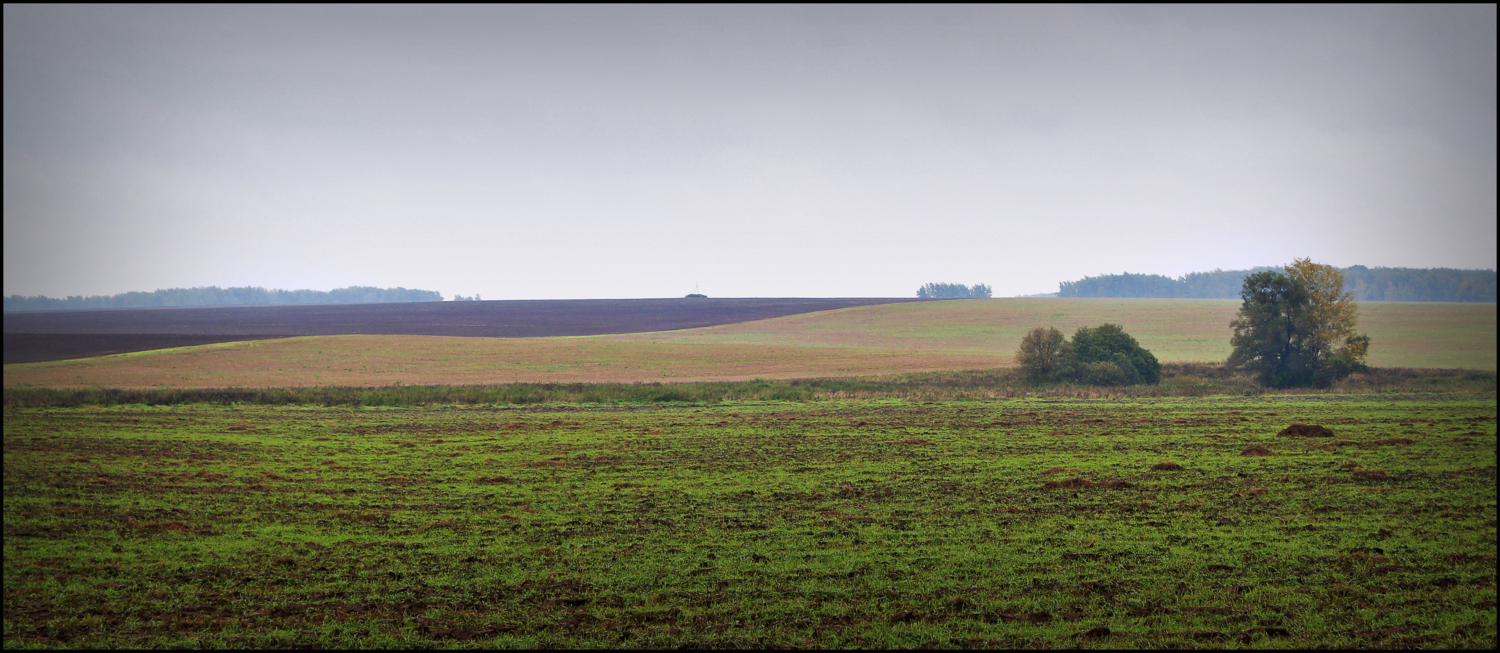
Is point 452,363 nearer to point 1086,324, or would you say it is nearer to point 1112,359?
point 1112,359

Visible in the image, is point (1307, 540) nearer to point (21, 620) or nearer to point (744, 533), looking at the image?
point (744, 533)

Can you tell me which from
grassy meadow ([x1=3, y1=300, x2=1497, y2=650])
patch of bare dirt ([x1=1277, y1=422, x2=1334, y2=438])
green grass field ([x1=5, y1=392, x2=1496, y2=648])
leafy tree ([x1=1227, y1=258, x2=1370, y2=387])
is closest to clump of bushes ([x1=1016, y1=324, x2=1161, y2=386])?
leafy tree ([x1=1227, y1=258, x2=1370, y2=387])

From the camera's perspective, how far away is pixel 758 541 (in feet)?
46.9

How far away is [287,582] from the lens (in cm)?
1227

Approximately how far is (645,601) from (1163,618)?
6730mm

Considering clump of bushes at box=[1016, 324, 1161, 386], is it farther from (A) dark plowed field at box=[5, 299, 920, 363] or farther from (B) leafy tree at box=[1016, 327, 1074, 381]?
(A) dark plowed field at box=[5, 299, 920, 363]

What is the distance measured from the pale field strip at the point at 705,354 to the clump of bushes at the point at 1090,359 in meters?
7.95

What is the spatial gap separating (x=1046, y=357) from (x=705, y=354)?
31263 mm

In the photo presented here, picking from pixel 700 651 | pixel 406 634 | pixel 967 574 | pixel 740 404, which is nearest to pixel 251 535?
pixel 406 634

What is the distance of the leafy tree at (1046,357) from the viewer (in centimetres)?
5275

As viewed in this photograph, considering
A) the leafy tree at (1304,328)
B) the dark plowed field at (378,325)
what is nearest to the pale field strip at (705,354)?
the leafy tree at (1304,328)

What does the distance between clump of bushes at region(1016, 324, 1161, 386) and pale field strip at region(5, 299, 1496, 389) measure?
7.95 meters

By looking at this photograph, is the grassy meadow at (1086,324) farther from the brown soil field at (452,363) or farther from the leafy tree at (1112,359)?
the leafy tree at (1112,359)

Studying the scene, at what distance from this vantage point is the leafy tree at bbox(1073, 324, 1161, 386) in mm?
51875
